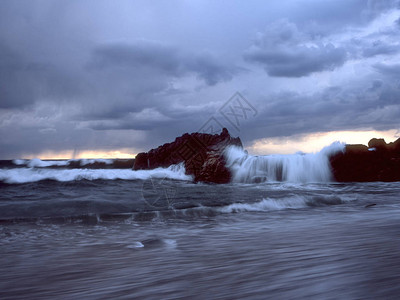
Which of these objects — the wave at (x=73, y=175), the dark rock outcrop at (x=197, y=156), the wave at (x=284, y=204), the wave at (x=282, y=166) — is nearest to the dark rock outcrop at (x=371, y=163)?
the wave at (x=282, y=166)

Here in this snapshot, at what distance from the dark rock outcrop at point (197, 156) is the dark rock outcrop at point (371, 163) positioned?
5.11m

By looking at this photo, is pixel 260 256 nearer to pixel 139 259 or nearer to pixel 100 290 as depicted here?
pixel 139 259

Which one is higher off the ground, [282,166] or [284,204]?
[282,166]

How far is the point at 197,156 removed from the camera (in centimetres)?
1580

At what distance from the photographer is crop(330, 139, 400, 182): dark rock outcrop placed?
12.9 meters

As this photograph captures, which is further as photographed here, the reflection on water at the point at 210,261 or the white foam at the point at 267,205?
the white foam at the point at 267,205

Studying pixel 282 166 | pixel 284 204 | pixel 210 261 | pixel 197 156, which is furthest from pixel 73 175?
pixel 210 261

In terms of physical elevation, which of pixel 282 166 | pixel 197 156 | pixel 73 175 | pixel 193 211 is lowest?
pixel 193 211

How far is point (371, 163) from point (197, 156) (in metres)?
7.83

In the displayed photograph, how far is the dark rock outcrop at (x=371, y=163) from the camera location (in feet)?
42.4

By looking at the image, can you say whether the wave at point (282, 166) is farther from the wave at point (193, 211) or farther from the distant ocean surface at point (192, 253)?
the distant ocean surface at point (192, 253)


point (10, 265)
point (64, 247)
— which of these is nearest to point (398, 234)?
point (64, 247)

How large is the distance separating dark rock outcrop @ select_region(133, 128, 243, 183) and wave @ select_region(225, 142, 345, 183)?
547 millimetres

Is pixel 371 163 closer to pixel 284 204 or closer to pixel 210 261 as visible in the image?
pixel 284 204
